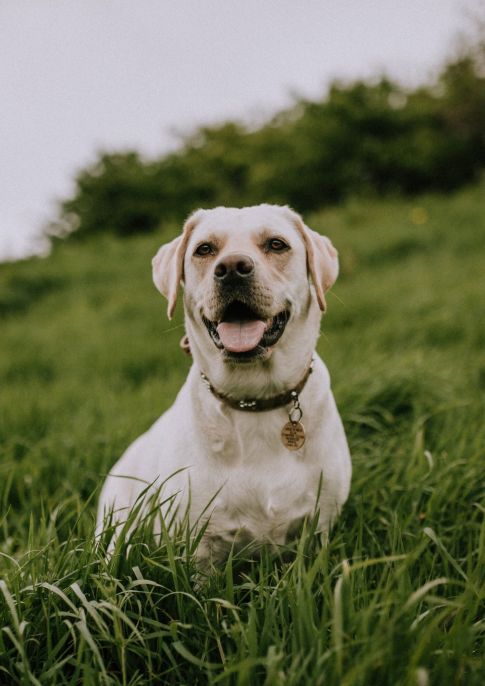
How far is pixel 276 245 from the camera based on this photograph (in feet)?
7.75

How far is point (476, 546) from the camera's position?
2.19 metres

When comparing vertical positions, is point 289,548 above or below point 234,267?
below

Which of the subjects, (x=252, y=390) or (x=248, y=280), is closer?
(x=248, y=280)

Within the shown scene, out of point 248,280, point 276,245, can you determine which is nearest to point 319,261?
point 276,245

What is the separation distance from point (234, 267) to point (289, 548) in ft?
3.38

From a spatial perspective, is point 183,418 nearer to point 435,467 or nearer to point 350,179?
point 435,467

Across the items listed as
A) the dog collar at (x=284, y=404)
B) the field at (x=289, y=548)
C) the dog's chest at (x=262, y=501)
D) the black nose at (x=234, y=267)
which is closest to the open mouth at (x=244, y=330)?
the black nose at (x=234, y=267)

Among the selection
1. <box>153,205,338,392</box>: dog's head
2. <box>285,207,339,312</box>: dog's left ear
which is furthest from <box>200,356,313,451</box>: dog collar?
<box>285,207,339,312</box>: dog's left ear

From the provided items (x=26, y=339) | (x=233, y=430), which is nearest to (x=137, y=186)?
(x=26, y=339)

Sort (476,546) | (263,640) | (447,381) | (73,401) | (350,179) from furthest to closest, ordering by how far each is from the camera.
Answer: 1. (350,179)
2. (73,401)
3. (447,381)
4. (476,546)
5. (263,640)

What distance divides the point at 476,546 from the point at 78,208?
19.0 m

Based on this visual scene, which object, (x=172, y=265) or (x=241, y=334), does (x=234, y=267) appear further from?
(x=172, y=265)

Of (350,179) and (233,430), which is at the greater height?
(350,179)

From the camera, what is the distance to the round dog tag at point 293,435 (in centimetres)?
217
